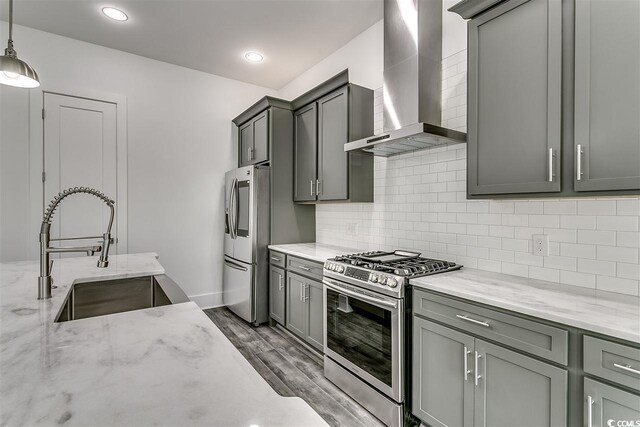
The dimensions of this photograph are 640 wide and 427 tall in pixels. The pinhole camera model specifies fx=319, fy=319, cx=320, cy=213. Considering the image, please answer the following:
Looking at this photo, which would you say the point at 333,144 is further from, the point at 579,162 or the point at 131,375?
the point at 131,375

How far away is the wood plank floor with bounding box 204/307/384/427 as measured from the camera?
2131 mm

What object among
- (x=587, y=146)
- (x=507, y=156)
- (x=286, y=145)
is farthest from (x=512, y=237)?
(x=286, y=145)

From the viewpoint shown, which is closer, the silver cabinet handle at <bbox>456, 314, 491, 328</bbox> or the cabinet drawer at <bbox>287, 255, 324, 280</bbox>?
the silver cabinet handle at <bbox>456, 314, 491, 328</bbox>

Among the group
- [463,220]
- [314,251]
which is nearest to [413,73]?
[463,220]

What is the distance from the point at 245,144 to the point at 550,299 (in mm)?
3685

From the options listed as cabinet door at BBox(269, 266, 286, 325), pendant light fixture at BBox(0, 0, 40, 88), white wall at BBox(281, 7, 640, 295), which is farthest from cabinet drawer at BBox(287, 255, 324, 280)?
pendant light fixture at BBox(0, 0, 40, 88)

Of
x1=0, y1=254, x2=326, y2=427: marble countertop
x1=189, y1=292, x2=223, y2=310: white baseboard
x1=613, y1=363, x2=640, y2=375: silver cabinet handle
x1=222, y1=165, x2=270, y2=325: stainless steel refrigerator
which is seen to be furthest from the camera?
x1=189, y1=292, x2=223, y2=310: white baseboard

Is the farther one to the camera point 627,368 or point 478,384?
point 478,384

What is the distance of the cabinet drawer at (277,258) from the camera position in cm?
338

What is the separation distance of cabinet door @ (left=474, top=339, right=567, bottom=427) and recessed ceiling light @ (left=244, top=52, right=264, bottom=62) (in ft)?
11.8

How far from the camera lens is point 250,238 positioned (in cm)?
360

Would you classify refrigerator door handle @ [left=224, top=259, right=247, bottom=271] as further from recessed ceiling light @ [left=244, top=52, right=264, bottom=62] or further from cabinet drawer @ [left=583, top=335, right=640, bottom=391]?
cabinet drawer @ [left=583, top=335, right=640, bottom=391]

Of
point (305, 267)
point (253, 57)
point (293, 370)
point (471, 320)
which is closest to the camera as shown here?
point (471, 320)

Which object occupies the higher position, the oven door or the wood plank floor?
the oven door
